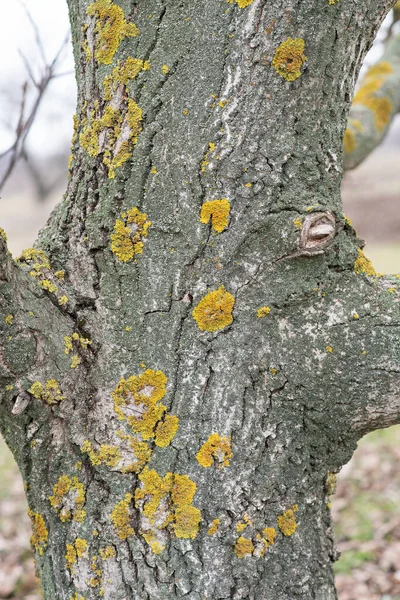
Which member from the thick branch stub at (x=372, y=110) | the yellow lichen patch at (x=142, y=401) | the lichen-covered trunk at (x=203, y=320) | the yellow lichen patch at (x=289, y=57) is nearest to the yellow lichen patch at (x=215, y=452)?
the lichen-covered trunk at (x=203, y=320)

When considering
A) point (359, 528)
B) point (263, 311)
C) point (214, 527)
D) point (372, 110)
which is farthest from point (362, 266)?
point (359, 528)

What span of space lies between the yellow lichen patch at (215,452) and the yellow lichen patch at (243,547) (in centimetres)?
20

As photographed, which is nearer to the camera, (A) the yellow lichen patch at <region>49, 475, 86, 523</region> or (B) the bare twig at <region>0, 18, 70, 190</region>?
(A) the yellow lichen patch at <region>49, 475, 86, 523</region>

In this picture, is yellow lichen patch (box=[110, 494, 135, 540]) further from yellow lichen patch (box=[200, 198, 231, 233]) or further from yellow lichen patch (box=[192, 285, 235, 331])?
yellow lichen patch (box=[200, 198, 231, 233])

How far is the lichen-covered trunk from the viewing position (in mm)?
1289

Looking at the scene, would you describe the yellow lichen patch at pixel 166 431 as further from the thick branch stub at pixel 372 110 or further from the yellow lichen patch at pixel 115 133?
the thick branch stub at pixel 372 110

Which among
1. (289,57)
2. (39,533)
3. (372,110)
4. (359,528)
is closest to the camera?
(289,57)

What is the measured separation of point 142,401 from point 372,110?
2.41m

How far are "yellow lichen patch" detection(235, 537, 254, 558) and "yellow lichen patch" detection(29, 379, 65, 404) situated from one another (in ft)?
1.90

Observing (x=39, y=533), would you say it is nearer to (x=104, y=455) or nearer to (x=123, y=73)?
(x=104, y=455)

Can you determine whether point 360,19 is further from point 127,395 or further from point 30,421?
point 30,421

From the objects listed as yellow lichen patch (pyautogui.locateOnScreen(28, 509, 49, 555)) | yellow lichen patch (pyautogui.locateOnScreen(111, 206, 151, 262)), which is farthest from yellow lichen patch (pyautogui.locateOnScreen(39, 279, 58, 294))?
yellow lichen patch (pyautogui.locateOnScreen(28, 509, 49, 555))

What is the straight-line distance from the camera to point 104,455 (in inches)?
52.4

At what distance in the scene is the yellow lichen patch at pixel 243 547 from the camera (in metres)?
1.30
